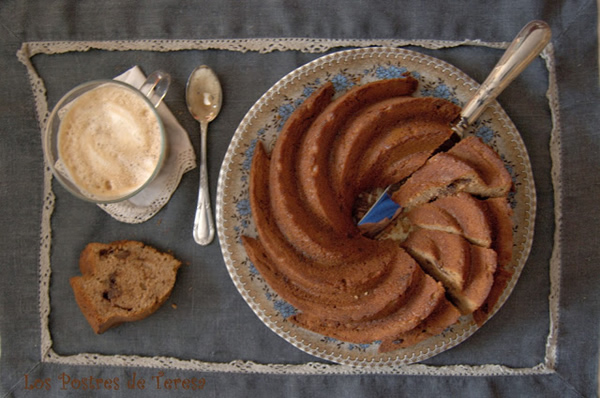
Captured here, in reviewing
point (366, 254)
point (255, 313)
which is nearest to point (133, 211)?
point (255, 313)

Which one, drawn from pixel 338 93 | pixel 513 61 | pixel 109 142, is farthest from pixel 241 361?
pixel 513 61

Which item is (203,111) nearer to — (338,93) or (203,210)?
(203,210)

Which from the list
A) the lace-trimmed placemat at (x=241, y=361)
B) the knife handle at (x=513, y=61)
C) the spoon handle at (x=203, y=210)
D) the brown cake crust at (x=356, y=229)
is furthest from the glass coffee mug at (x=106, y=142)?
the knife handle at (x=513, y=61)

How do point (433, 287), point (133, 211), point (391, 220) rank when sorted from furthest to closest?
point (133, 211) → point (391, 220) → point (433, 287)

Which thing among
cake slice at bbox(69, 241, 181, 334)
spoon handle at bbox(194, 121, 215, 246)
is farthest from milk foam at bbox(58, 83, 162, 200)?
cake slice at bbox(69, 241, 181, 334)

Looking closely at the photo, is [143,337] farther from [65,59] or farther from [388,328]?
[65,59]

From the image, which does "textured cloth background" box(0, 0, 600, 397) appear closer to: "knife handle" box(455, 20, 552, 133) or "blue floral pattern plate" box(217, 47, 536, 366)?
"blue floral pattern plate" box(217, 47, 536, 366)
